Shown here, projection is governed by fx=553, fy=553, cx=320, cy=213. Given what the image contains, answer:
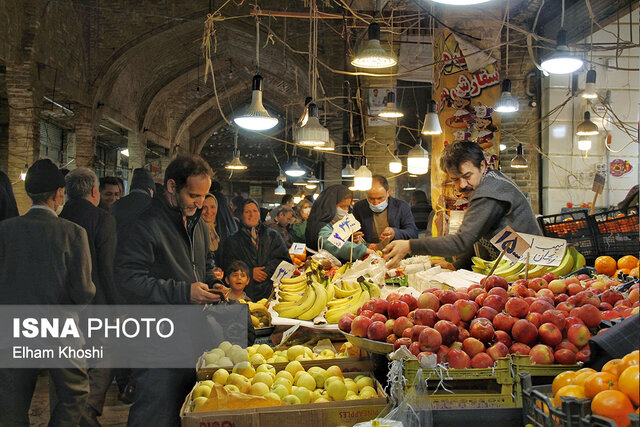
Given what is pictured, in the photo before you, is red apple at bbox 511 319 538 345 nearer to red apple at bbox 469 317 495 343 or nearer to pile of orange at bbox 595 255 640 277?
red apple at bbox 469 317 495 343

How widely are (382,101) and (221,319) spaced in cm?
724

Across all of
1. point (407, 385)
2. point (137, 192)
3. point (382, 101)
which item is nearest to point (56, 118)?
point (382, 101)

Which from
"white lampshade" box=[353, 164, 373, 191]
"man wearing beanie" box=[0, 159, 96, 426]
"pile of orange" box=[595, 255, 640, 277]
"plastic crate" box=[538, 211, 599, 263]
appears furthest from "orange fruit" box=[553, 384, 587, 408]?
"white lampshade" box=[353, 164, 373, 191]

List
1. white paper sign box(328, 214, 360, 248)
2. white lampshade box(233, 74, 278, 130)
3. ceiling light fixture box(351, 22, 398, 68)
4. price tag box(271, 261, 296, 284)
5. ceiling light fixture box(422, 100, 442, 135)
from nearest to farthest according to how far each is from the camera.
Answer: price tag box(271, 261, 296, 284) < white paper sign box(328, 214, 360, 248) < ceiling light fixture box(351, 22, 398, 68) < white lampshade box(233, 74, 278, 130) < ceiling light fixture box(422, 100, 442, 135)

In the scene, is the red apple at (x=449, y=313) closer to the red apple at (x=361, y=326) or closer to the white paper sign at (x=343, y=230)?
the red apple at (x=361, y=326)

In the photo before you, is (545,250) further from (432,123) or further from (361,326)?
(432,123)

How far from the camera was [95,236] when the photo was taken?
4156mm

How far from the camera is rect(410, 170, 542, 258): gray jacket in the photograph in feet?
10.9

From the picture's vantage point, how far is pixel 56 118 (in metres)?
15.1

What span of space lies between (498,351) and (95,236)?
320cm

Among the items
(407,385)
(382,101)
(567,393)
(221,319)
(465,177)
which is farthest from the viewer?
(382,101)

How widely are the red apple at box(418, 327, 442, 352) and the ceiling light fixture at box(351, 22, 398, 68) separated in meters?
2.96

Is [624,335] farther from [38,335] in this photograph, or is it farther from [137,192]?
[137,192]

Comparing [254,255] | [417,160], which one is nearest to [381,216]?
[417,160]
